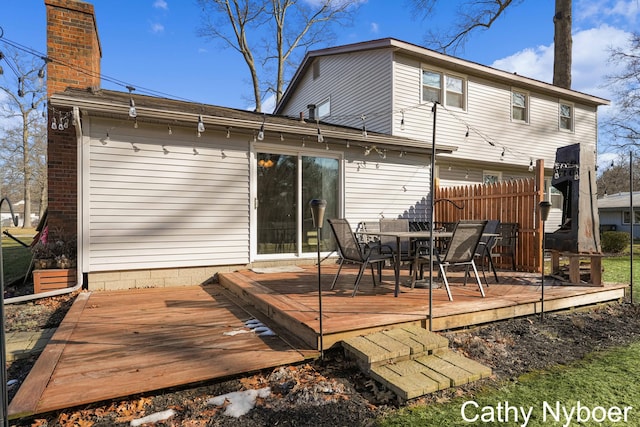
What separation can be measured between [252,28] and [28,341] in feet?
54.7

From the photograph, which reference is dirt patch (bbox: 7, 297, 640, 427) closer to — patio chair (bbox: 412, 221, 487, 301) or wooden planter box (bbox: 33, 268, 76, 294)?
patio chair (bbox: 412, 221, 487, 301)

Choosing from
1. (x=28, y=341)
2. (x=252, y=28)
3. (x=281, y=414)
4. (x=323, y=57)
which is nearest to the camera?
(x=281, y=414)

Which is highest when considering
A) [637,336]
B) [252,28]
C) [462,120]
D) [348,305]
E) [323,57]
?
[252,28]

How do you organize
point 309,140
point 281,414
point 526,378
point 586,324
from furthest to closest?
point 309,140 < point 586,324 < point 526,378 < point 281,414

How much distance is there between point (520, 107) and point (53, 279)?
12.4 metres

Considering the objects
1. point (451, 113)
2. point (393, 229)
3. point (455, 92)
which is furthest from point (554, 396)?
point (455, 92)

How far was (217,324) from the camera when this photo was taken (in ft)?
11.5

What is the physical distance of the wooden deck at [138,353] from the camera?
217cm

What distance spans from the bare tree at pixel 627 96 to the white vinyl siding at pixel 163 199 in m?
19.9

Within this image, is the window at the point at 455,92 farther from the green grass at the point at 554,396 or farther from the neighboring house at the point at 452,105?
the green grass at the point at 554,396

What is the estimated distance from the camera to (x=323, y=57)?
1112cm

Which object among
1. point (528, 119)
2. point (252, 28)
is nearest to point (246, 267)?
point (528, 119)

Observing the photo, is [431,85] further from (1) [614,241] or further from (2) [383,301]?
(1) [614,241]

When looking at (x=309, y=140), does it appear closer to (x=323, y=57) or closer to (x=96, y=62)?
(x=96, y=62)
